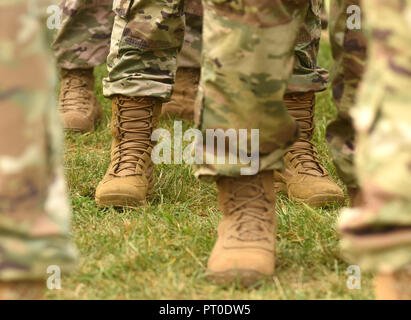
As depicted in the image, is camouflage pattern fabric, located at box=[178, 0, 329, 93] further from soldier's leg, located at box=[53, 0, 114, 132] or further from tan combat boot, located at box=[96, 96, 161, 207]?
soldier's leg, located at box=[53, 0, 114, 132]

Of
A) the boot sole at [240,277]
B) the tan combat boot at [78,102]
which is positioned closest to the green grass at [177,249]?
the boot sole at [240,277]

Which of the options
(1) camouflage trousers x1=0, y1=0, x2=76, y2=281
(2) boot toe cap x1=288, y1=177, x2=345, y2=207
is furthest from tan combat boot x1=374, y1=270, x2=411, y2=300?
(2) boot toe cap x1=288, y1=177, x2=345, y2=207

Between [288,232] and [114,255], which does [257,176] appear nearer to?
[288,232]

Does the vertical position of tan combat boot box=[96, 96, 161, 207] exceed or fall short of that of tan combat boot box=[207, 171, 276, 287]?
it exceeds it

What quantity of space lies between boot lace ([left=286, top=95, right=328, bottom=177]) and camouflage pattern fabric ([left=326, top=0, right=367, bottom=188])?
49 cm

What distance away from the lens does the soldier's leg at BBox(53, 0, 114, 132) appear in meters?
2.68

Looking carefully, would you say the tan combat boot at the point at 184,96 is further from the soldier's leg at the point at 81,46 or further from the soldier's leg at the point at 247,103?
the soldier's leg at the point at 247,103

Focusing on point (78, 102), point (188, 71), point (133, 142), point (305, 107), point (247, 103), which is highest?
point (188, 71)

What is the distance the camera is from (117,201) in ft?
6.21

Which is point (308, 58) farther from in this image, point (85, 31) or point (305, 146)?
point (85, 31)

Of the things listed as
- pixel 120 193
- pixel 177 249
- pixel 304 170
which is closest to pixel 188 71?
pixel 304 170

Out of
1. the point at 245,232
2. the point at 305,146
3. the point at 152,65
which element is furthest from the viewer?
the point at 305,146

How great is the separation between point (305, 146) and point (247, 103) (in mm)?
796

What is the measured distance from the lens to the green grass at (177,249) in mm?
1356
